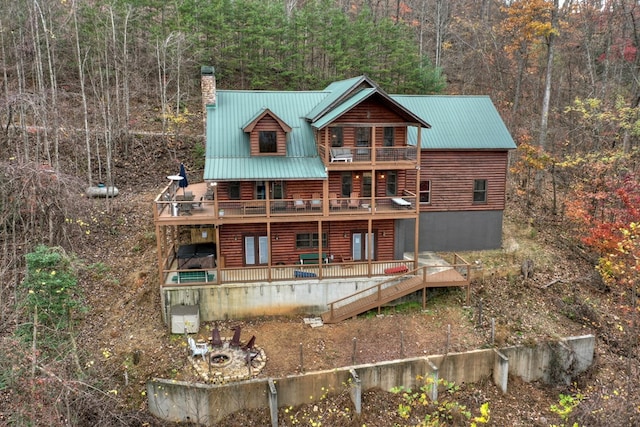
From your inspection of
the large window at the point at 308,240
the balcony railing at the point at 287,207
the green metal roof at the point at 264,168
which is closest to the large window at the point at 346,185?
the balcony railing at the point at 287,207

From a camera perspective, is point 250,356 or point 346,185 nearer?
point 250,356

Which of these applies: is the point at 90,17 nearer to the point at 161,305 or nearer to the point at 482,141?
the point at 161,305

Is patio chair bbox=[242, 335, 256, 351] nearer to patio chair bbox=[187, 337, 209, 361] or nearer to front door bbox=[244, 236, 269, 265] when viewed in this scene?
patio chair bbox=[187, 337, 209, 361]

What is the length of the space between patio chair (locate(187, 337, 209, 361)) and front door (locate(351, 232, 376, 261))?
8.47 metres

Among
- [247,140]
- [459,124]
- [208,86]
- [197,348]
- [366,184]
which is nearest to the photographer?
[197,348]

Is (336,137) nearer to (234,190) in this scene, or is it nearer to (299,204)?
(299,204)

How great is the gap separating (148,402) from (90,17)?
28734 mm

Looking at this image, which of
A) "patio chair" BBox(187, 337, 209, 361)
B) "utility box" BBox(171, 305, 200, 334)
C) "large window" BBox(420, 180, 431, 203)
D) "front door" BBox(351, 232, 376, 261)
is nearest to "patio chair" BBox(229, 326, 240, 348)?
"patio chair" BBox(187, 337, 209, 361)

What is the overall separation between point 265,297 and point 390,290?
A: 5607 millimetres

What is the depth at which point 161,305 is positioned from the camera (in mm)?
19438

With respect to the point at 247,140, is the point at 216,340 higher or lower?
lower

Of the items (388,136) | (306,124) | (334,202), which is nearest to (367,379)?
(334,202)

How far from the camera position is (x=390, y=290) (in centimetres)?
2036

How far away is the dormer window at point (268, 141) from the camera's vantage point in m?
21.4
